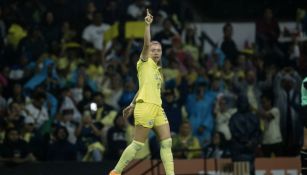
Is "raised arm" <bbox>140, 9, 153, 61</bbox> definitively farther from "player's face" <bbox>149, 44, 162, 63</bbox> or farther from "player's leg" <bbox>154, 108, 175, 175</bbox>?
"player's leg" <bbox>154, 108, 175, 175</bbox>

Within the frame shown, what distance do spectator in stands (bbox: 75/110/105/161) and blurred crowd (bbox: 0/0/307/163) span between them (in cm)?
2

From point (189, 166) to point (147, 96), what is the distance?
4.91 metres

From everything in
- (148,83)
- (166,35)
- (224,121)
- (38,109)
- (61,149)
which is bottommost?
(61,149)

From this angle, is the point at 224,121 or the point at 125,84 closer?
the point at 224,121

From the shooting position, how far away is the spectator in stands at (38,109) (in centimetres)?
1956

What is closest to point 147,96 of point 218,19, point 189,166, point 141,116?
point 141,116

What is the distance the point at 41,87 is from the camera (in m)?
20.1

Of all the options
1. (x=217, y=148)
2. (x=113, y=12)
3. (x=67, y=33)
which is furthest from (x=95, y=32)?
(x=217, y=148)

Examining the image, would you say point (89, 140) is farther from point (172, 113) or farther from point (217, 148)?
point (217, 148)

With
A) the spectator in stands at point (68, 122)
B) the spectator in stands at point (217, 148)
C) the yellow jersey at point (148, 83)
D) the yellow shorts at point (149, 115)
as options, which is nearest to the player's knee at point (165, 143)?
the yellow shorts at point (149, 115)

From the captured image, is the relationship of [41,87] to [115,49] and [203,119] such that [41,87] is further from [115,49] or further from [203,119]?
[203,119]

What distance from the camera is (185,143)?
18984 millimetres

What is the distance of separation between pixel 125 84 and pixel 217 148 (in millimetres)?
2386

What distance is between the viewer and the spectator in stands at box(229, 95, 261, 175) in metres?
18.5
